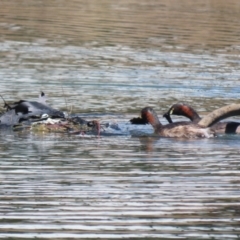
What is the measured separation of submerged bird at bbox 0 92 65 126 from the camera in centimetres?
1518

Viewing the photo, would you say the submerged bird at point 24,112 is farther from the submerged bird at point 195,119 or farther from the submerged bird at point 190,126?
the submerged bird at point 195,119

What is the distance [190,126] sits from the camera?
1441 centimetres

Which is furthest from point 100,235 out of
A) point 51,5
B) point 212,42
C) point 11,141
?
point 51,5

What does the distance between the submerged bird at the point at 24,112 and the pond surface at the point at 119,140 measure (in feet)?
1.96

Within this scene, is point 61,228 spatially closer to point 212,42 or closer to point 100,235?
point 100,235

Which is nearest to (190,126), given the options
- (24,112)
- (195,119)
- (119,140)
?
(195,119)

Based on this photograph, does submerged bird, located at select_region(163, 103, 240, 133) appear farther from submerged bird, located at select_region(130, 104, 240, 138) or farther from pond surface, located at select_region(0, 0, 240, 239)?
pond surface, located at select_region(0, 0, 240, 239)

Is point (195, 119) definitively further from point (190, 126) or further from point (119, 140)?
point (119, 140)

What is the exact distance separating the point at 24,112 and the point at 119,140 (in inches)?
77.8

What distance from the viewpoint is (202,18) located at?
122ft

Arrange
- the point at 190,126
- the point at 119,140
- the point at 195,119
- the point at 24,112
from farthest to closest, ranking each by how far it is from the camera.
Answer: the point at 24,112
the point at 195,119
the point at 190,126
the point at 119,140

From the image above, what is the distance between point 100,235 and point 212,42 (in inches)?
849

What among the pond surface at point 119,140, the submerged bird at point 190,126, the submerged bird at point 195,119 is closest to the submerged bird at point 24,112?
the pond surface at point 119,140

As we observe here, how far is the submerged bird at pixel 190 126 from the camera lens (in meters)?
14.3
